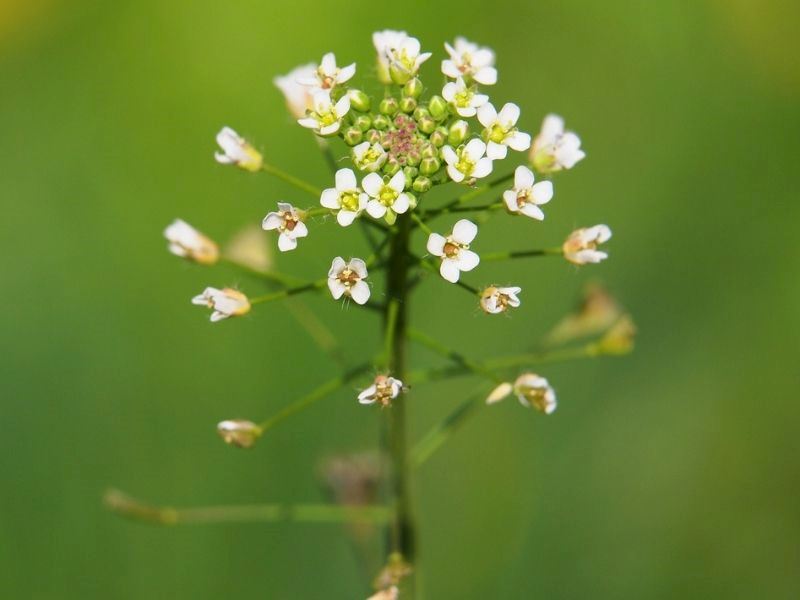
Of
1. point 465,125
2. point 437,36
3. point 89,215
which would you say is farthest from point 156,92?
point 465,125

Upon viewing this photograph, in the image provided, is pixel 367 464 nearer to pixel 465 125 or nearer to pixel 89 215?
pixel 465 125

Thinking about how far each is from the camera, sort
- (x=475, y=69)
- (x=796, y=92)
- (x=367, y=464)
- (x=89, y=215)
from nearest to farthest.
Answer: (x=475, y=69) < (x=367, y=464) < (x=89, y=215) < (x=796, y=92)

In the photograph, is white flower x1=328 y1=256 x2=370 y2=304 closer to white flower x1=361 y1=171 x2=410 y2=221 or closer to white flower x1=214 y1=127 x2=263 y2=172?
white flower x1=361 y1=171 x2=410 y2=221

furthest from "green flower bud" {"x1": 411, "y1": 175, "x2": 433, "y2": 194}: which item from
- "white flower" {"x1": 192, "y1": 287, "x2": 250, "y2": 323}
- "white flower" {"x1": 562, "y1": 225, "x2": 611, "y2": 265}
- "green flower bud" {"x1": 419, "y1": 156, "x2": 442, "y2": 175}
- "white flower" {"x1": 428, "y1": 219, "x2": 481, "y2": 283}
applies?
"white flower" {"x1": 192, "y1": 287, "x2": 250, "y2": 323}

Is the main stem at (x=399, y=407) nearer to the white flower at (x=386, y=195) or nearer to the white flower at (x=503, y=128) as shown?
the white flower at (x=386, y=195)

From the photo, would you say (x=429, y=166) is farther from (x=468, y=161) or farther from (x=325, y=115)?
(x=325, y=115)

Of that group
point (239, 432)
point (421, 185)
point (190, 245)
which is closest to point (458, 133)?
point (421, 185)
